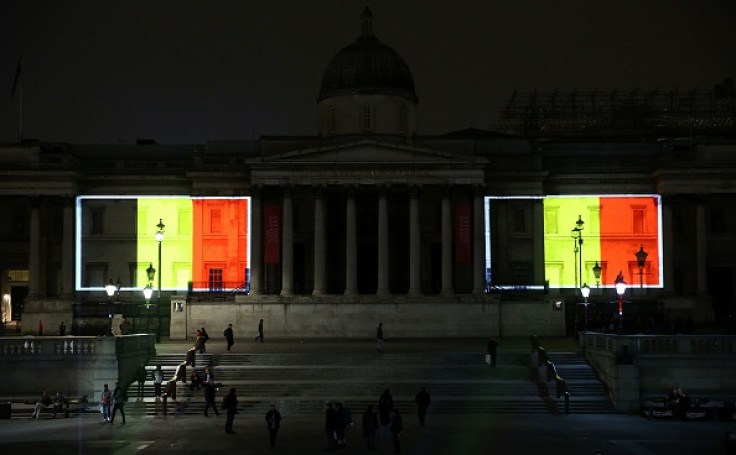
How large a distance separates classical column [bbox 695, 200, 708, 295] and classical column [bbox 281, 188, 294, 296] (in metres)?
27.2

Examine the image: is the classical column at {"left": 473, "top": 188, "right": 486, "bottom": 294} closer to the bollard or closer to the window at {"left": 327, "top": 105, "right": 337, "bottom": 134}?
the window at {"left": 327, "top": 105, "right": 337, "bottom": 134}

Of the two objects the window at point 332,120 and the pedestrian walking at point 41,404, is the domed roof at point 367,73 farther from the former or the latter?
the pedestrian walking at point 41,404

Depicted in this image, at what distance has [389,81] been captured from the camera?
82.9 meters

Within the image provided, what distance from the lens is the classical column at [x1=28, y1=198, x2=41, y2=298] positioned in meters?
79.8

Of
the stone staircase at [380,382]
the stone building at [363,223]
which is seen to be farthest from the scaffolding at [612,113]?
the stone staircase at [380,382]

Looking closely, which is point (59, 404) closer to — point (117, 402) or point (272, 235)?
point (117, 402)

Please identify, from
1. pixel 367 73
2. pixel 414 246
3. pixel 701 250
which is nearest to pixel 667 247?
pixel 701 250

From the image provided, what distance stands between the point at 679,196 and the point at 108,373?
4483 centimetres

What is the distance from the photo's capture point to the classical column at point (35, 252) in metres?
79.8

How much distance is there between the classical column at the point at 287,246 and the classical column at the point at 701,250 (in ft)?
89.3

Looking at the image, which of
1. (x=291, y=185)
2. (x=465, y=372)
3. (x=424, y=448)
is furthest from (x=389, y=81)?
(x=424, y=448)

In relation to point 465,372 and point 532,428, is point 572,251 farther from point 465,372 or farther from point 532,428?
point 532,428

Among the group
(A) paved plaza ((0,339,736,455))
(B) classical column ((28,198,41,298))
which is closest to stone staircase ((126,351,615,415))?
(A) paved plaza ((0,339,736,455))

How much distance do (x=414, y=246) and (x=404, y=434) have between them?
34.5 meters
